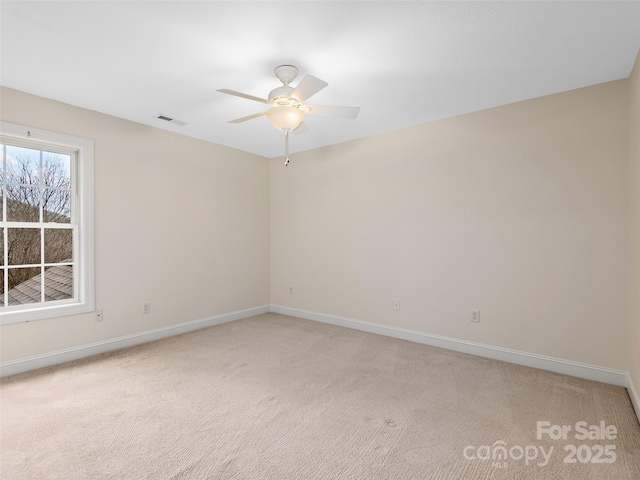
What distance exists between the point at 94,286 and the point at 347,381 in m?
2.74

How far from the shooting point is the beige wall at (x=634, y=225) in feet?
7.66

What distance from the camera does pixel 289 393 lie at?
103 inches

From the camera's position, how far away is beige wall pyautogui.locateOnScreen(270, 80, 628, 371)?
2.81m

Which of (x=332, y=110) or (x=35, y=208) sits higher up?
(x=332, y=110)

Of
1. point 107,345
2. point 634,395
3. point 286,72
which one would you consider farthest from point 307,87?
point 107,345

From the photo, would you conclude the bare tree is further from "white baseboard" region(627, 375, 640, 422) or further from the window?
"white baseboard" region(627, 375, 640, 422)

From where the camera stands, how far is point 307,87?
229 centimetres

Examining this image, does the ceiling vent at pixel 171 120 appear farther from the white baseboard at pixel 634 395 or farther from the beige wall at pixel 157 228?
the white baseboard at pixel 634 395

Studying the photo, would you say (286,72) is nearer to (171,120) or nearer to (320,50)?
(320,50)

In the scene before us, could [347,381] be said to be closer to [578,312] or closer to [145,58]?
[578,312]

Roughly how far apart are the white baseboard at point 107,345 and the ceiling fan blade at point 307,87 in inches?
124

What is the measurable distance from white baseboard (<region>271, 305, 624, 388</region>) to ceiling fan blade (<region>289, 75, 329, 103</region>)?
2873 millimetres

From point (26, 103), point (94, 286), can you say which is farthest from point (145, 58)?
point (94, 286)

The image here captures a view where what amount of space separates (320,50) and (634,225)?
2655 mm
